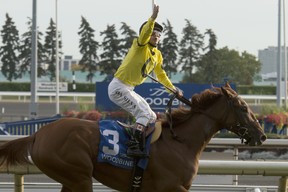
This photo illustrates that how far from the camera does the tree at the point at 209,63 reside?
43.5m

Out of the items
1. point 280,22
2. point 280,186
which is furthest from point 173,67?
point 280,186

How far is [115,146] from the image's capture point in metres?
7.09

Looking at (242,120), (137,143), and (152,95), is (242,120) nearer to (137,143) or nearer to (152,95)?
(137,143)

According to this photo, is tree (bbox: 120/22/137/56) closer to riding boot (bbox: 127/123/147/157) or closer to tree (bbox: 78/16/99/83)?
tree (bbox: 78/16/99/83)

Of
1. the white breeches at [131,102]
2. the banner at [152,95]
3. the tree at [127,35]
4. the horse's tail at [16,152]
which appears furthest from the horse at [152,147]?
the tree at [127,35]

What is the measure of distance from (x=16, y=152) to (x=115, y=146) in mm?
992

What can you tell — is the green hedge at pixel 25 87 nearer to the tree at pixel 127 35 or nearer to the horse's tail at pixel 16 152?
the tree at pixel 127 35

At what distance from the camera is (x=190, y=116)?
24.9ft

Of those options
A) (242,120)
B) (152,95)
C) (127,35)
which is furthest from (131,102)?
(127,35)

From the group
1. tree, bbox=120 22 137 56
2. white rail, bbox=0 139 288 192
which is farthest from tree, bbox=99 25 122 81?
white rail, bbox=0 139 288 192

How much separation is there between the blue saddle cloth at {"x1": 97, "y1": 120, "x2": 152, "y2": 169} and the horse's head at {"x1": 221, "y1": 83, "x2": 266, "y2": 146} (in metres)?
0.94

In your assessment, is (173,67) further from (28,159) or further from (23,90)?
(28,159)

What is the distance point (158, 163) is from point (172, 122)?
0.56 meters

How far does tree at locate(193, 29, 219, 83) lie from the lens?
143 ft
